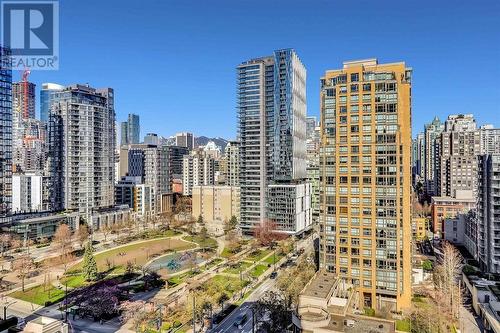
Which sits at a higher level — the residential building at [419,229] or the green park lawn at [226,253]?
the residential building at [419,229]

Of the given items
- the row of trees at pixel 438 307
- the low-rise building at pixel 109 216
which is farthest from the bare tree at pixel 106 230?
the row of trees at pixel 438 307

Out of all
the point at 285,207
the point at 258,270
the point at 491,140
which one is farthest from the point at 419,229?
the point at 491,140

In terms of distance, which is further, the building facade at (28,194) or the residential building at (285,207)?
the building facade at (28,194)

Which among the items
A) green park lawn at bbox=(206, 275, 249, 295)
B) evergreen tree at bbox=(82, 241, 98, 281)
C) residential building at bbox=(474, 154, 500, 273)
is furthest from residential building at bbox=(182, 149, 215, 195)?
residential building at bbox=(474, 154, 500, 273)

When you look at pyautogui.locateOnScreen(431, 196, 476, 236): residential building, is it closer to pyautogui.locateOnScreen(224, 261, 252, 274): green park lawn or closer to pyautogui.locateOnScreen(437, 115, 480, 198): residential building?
pyautogui.locateOnScreen(437, 115, 480, 198): residential building

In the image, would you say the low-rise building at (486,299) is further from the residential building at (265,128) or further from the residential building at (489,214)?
the residential building at (265,128)

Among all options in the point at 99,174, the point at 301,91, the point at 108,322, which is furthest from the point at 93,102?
the point at 108,322

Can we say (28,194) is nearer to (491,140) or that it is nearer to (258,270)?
(258,270)

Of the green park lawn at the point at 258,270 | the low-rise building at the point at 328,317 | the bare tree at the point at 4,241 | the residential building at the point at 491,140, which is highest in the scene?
the residential building at the point at 491,140
